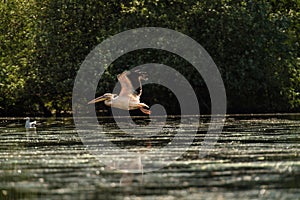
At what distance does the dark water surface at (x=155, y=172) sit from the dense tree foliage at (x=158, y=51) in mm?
15829

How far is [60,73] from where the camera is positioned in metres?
42.2

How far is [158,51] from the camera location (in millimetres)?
41438

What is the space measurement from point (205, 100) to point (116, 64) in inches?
203

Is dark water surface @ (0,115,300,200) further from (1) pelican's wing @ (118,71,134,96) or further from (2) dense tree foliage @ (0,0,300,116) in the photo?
(2) dense tree foliage @ (0,0,300,116)

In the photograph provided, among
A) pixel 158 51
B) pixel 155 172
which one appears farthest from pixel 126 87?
pixel 158 51

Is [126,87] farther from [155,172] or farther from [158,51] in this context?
[158,51]

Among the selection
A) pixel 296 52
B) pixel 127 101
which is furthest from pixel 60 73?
pixel 127 101

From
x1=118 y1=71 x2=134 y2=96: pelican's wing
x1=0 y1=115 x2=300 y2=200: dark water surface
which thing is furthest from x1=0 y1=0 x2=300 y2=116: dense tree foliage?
x1=0 y1=115 x2=300 y2=200: dark water surface

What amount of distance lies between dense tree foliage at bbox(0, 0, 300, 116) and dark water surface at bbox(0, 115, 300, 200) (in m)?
15.8

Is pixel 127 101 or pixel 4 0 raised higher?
pixel 4 0

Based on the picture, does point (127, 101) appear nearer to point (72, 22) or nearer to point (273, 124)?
point (273, 124)

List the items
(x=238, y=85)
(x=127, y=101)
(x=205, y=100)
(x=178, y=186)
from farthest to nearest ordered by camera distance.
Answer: (x=205, y=100)
(x=238, y=85)
(x=127, y=101)
(x=178, y=186)

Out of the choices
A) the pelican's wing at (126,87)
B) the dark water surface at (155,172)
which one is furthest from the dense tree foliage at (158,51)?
the dark water surface at (155,172)

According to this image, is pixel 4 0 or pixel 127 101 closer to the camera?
pixel 127 101
